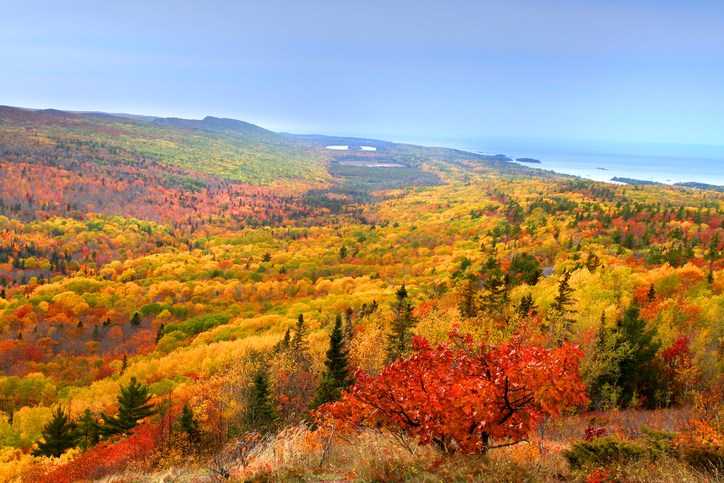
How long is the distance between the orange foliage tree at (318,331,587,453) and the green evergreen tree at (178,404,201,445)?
93.7 ft

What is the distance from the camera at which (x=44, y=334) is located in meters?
112

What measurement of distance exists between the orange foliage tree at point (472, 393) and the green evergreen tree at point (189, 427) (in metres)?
28.6

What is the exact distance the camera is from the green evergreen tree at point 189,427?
35.5 m

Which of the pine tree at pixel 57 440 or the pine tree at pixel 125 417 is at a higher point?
the pine tree at pixel 125 417

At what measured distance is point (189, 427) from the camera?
35.7m

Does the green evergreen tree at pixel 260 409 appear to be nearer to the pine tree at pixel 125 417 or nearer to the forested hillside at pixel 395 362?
the forested hillside at pixel 395 362

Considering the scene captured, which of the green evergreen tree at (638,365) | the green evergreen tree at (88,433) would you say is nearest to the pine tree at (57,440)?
the green evergreen tree at (88,433)

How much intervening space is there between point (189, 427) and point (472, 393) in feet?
105

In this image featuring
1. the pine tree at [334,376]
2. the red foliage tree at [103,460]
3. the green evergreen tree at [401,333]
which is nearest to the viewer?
the red foliage tree at [103,460]

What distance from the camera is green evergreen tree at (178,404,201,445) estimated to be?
35.5 m

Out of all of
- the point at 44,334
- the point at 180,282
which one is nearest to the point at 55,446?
the point at 44,334

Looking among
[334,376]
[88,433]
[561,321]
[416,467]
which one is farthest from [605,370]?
[88,433]

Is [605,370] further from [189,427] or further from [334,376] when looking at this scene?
[189,427]

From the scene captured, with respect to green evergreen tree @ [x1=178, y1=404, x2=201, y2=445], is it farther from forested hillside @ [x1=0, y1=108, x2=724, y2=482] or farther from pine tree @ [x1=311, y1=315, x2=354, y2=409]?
pine tree @ [x1=311, y1=315, x2=354, y2=409]
